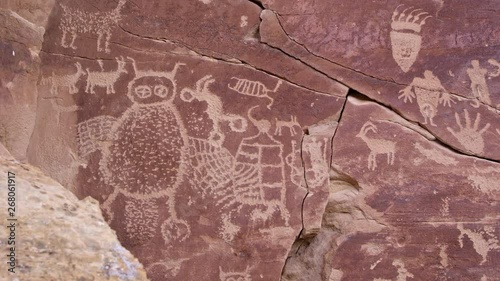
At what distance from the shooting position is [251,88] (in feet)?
9.42

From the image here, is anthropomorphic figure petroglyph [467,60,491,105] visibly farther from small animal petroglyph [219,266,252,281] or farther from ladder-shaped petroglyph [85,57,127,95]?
ladder-shaped petroglyph [85,57,127,95]

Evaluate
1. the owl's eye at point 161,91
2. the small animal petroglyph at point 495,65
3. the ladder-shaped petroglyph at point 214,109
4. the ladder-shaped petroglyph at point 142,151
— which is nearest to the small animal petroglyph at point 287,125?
the ladder-shaped petroglyph at point 214,109

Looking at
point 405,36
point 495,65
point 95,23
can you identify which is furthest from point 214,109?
point 495,65

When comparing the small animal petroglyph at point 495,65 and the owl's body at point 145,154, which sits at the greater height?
the small animal petroglyph at point 495,65

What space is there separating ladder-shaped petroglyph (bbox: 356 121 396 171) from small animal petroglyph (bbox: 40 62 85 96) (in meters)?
1.45

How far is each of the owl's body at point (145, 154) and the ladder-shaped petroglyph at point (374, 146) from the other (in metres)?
0.92

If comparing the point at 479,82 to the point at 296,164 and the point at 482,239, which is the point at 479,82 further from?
the point at 296,164

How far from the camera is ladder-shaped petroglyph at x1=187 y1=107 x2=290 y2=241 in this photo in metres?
2.82

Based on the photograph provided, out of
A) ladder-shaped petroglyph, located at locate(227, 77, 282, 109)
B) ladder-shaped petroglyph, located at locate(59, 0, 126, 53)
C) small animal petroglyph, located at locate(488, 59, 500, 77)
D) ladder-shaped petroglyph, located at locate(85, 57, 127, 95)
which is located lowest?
ladder-shaped petroglyph, located at locate(85, 57, 127, 95)

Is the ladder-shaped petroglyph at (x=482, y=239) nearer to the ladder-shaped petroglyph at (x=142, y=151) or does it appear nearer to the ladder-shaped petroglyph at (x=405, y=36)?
the ladder-shaped petroglyph at (x=405, y=36)

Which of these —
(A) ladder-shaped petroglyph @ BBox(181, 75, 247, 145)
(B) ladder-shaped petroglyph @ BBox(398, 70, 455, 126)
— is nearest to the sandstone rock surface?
(A) ladder-shaped petroglyph @ BBox(181, 75, 247, 145)

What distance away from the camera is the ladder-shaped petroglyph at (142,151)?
2797mm

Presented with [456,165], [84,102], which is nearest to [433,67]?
[456,165]

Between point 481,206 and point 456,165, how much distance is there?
246mm
